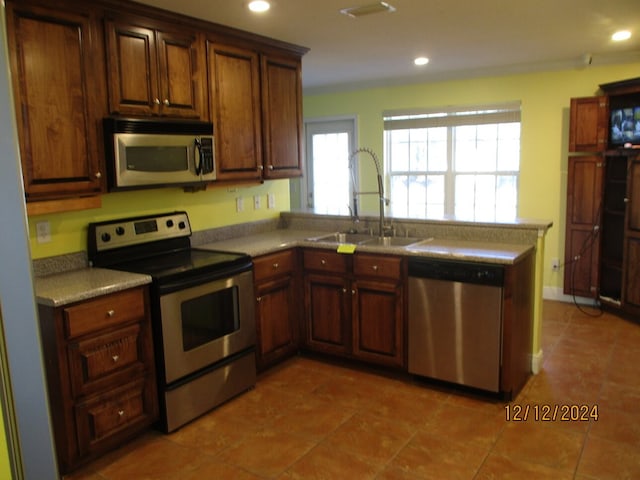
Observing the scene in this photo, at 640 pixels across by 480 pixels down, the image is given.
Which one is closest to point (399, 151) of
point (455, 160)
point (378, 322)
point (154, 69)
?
point (455, 160)

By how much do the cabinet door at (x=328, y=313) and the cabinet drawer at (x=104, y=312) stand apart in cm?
135

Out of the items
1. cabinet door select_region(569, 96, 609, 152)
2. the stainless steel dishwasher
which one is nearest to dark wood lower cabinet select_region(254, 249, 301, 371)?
the stainless steel dishwasher

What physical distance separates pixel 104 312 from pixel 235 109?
1.67 m

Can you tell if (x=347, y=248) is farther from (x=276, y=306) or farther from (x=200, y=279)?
(x=200, y=279)

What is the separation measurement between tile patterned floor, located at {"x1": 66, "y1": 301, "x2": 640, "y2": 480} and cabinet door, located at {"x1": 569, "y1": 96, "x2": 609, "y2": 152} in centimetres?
199

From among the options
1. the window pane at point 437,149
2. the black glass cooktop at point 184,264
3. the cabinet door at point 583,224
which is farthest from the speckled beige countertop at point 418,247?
the window pane at point 437,149

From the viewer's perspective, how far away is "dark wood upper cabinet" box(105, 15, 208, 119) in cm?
287

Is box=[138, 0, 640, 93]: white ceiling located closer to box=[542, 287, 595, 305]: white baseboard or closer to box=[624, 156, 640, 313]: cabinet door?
box=[624, 156, 640, 313]: cabinet door

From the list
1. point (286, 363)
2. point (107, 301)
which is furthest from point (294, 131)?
point (107, 301)

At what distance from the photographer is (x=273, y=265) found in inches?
141

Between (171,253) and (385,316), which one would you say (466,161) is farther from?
(171,253)

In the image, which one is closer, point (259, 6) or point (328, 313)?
point (259, 6)

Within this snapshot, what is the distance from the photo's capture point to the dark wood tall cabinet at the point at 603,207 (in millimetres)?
4469

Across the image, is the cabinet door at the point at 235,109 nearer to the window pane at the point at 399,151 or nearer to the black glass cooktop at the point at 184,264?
A: the black glass cooktop at the point at 184,264
